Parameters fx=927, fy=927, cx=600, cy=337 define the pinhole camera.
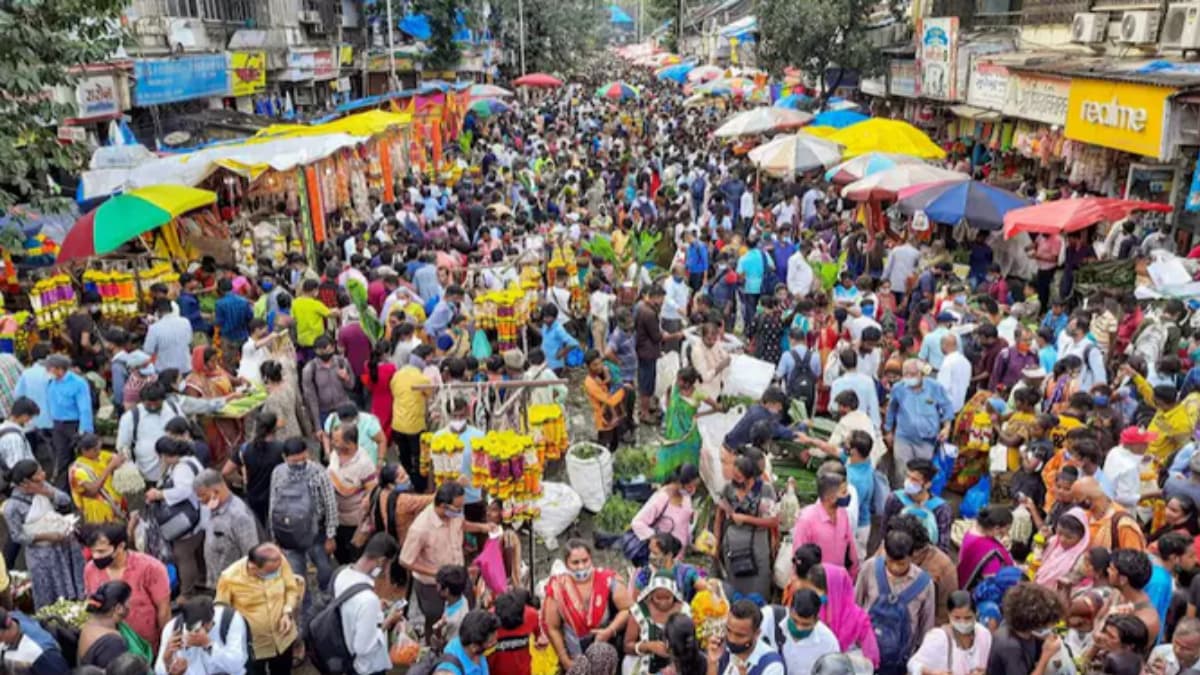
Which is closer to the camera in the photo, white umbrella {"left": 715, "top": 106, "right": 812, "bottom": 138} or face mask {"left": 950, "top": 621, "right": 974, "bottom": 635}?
face mask {"left": 950, "top": 621, "right": 974, "bottom": 635}

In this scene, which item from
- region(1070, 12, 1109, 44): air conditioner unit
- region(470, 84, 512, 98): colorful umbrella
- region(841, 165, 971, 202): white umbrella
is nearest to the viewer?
region(841, 165, 971, 202): white umbrella

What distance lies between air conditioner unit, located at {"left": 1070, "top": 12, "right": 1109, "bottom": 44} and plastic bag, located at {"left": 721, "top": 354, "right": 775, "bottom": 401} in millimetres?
9766

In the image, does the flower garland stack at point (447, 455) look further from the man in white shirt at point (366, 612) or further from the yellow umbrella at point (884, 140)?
the yellow umbrella at point (884, 140)

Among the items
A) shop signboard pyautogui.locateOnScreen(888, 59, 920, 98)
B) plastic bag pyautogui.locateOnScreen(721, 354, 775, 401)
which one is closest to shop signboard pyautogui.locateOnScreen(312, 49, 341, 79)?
shop signboard pyautogui.locateOnScreen(888, 59, 920, 98)

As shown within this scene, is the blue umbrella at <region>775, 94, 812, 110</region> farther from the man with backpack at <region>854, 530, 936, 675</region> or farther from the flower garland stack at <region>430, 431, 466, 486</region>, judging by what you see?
the man with backpack at <region>854, 530, 936, 675</region>

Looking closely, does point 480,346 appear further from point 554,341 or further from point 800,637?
point 800,637

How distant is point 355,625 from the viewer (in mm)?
4578

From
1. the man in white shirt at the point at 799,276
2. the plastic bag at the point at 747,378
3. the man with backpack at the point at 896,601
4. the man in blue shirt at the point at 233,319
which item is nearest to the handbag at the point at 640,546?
the man with backpack at the point at 896,601

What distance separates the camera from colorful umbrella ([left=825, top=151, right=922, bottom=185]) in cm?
1410

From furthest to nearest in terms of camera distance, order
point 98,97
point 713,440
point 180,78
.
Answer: point 180,78, point 98,97, point 713,440

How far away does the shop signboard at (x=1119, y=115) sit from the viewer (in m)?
10.8

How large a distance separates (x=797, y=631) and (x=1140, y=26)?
12264mm

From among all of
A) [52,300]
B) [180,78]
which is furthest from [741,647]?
[180,78]

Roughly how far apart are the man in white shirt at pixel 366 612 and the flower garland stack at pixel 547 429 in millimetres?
1855
